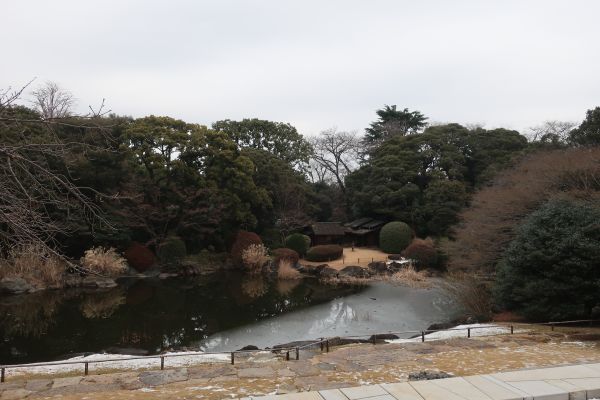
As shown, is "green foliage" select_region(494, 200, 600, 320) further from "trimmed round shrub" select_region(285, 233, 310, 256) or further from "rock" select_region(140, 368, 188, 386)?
"trimmed round shrub" select_region(285, 233, 310, 256)

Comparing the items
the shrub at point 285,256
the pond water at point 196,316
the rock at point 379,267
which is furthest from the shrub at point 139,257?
the rock at point 379,267

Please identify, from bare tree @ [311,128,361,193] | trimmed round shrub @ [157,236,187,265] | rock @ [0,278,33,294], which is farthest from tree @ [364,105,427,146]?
rock @ [0,278,33,294]

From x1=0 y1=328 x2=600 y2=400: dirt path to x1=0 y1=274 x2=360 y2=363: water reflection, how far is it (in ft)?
15.2

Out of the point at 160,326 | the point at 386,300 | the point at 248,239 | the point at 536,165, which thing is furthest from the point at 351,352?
the point at 248,239

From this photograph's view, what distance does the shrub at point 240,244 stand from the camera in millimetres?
25553

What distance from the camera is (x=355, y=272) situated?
23094 millimetres

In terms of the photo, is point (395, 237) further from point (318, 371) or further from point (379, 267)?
point (318, 371)

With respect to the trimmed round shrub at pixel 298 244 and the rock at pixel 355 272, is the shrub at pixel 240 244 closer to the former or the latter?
the trimmed round shrub at pixel 298 244

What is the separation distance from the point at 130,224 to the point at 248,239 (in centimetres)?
679

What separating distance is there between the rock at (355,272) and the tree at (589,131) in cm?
1451

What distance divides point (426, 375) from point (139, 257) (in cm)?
2037

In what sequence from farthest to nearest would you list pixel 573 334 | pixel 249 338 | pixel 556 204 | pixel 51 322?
1. pixel 51 322
2. pixel 249 338
3. pixel 556 204
4. pixel 573 334

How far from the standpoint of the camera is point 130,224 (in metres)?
23.7

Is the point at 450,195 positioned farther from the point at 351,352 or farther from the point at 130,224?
the point at 351,352
